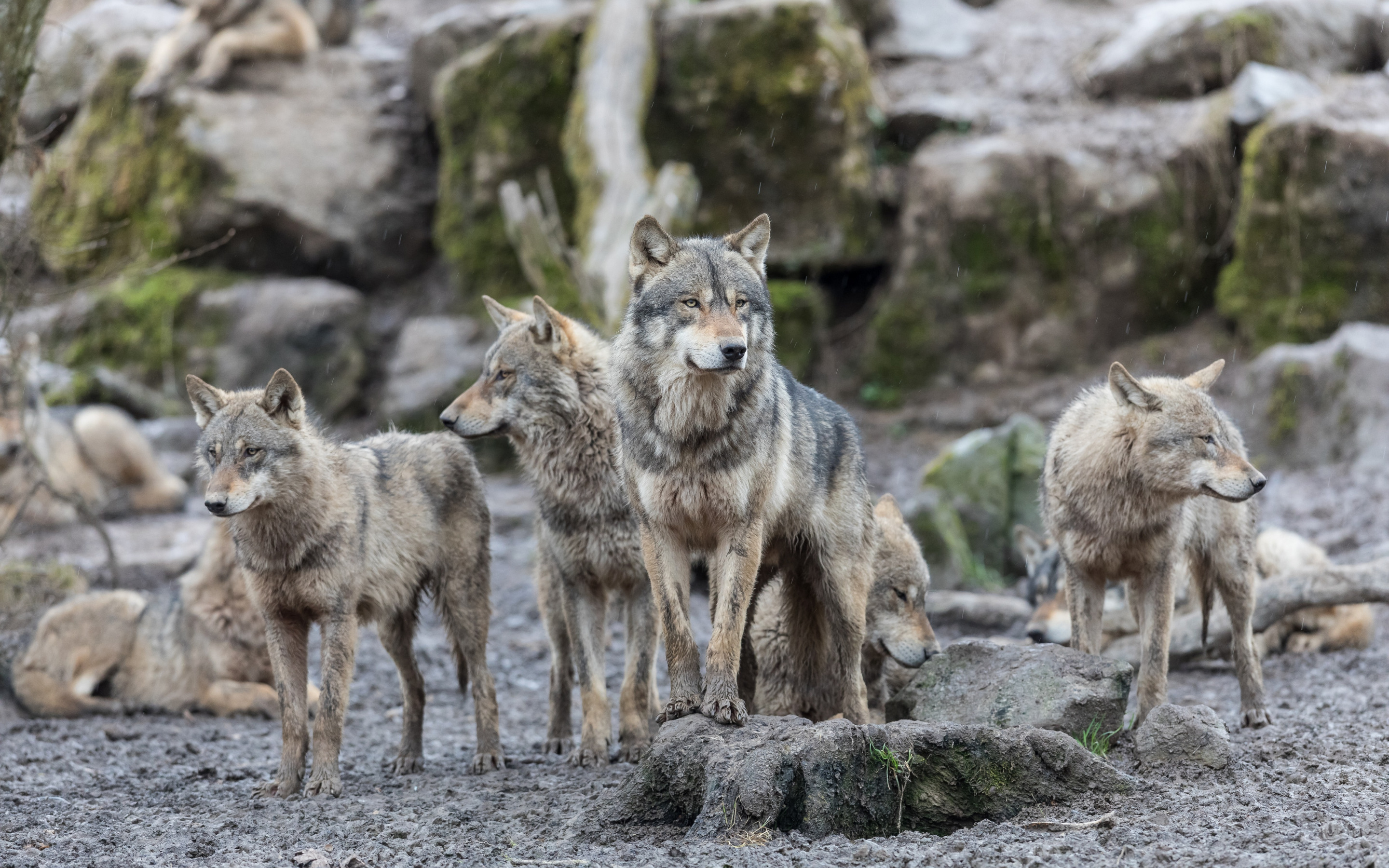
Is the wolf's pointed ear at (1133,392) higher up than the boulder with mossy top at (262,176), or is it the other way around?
the boulder with mossy top at (262,176)

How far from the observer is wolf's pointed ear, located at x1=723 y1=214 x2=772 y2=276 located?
5.08 m

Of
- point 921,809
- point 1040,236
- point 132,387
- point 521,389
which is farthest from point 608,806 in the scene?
point 132,387

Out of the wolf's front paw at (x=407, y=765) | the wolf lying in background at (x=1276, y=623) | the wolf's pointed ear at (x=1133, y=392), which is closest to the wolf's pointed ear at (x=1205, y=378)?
the wolf's pointed ear at (x=1133, y=392)

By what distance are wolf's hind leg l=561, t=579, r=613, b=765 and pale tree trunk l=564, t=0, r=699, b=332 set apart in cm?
476

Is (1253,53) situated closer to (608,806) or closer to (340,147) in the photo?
(340,147)

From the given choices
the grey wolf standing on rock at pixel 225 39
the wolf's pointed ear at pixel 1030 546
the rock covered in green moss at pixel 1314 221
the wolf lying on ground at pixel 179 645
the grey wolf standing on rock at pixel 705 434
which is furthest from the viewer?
the grey wolf standing on rock at pixel 225 39

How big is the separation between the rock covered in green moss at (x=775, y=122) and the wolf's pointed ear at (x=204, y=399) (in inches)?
375

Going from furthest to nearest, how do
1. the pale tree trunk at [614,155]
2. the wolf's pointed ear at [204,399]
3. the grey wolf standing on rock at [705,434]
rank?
1. the pale tree trunk at [614,155]
2. the wolf's pointed ear at [204,399]
3. the grey wolf standing on rock at [705,434]

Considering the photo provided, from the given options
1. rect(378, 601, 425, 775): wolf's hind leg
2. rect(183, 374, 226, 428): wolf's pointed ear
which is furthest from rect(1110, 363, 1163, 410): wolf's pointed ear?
rect(183, 374, 226, 428): wolf's pointed ear

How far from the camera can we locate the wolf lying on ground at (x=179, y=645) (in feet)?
24.6

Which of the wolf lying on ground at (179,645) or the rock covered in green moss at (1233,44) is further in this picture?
the rock covered in green moss at (1233,44)

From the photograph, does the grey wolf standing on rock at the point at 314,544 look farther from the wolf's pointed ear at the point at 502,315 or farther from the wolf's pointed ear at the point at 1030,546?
the wolf's pointed ear at the point at 1030,546

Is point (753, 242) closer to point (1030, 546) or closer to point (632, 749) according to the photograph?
point (632, 749)

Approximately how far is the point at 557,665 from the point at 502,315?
200 cm
